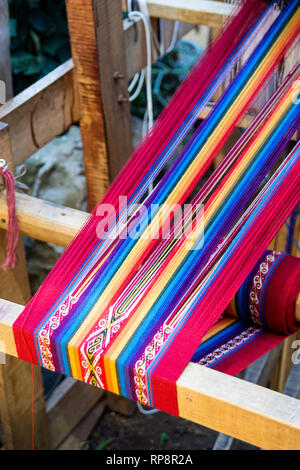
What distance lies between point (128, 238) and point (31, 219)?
0.28 metres

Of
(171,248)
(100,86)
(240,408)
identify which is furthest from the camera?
(100,86)

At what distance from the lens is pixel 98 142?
212cm

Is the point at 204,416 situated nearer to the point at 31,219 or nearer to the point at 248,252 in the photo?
the point at 248,252

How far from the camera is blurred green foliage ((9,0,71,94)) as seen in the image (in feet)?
10.6

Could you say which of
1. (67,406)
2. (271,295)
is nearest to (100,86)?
(271,295)

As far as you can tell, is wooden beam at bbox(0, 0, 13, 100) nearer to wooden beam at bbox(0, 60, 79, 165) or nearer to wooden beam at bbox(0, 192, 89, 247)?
wooden beam at bbox(0, 60, 79, 165)

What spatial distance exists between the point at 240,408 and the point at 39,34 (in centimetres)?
264

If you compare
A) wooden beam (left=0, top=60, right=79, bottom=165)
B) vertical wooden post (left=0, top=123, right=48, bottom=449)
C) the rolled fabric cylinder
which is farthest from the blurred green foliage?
the rolled fabric cylinder

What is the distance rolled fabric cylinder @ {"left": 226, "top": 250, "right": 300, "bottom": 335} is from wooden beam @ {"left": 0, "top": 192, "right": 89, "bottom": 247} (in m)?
0.43

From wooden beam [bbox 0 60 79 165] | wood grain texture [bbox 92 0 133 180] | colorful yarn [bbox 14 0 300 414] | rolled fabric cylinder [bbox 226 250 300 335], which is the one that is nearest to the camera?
colorful yarn [bbox 14 0 300 414]

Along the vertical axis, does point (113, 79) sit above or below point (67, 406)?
above

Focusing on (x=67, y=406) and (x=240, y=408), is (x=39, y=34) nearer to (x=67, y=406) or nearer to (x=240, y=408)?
(x=67, y=406)

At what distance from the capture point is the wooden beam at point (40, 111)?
1.79 meters

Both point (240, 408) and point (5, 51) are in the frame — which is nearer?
point (240, 408)
